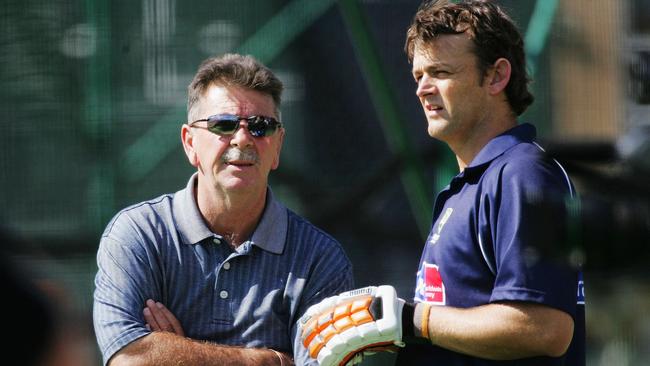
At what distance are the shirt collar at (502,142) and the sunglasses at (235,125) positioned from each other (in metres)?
0.80

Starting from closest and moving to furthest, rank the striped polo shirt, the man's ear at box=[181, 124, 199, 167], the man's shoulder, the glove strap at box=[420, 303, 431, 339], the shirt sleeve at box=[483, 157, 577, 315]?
the shirt sleeve at box=[483, 157, 577, 315] → the glove strap at box=[420, 303, 431, 339] → the striped polo shirt → the man's shoulder → the man's ear at box=[181, 124, 199, 167]

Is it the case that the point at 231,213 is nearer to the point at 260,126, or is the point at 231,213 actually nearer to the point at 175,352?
the point at 260,126

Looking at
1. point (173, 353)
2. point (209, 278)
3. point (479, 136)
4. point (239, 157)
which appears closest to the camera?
point (479, 136)

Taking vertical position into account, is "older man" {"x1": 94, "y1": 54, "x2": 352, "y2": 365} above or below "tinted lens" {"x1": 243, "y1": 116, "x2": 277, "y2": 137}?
below

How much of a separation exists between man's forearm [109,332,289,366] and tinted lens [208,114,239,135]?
2.25 ft

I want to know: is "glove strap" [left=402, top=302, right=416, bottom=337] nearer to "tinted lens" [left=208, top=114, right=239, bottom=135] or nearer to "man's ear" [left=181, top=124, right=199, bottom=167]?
"tinted lens" [left=208, top=114, right=239, bottom=135]

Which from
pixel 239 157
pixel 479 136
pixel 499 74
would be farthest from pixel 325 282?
pixel 499 74

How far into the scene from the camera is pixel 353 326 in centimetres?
255

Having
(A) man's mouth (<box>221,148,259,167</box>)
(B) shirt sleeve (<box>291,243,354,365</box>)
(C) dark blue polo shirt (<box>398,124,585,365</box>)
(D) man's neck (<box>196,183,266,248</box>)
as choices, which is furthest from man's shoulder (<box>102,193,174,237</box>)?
(C) dark blue polo shirt (<box>398,124,585,365</box>)

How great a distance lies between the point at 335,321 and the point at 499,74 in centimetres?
82

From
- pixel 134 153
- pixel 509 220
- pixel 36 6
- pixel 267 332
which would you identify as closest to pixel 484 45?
pixel 509 220

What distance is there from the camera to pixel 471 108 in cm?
278

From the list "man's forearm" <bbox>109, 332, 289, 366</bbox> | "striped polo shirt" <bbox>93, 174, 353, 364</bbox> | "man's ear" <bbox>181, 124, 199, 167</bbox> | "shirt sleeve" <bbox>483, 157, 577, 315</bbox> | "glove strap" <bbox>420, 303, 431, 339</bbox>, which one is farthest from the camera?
"man's ear" <bbox>181, 124, 199, 167</bbox>

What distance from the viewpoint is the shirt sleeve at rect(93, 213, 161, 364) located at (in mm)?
2943
